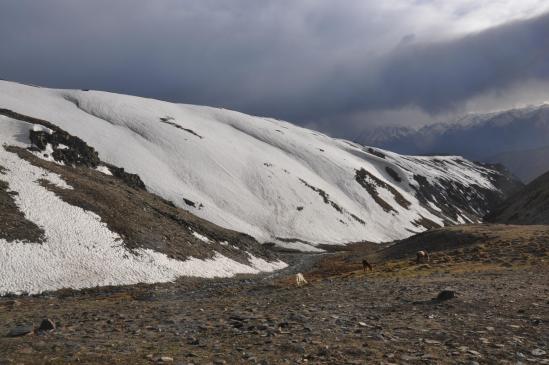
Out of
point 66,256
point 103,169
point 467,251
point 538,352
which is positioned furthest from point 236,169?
point 538,352

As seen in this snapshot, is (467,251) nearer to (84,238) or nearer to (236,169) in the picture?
(84,238)

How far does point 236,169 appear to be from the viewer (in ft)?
377

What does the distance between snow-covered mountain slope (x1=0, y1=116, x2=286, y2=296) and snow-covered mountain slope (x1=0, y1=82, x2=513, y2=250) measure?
82.5 ft

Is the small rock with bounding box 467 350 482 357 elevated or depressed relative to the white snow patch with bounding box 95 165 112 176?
depressed

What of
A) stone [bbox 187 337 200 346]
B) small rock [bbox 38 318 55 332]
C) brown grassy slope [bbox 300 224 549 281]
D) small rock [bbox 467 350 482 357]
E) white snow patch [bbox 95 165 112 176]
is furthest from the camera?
white snow patch [bbox 95 165 112 176]

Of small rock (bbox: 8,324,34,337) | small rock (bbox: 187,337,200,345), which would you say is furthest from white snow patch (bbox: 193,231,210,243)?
small rock (bbox: 187,337,200,345)

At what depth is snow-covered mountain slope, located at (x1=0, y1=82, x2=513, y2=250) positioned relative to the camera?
94.2m

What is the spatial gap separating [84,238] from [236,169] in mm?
71757

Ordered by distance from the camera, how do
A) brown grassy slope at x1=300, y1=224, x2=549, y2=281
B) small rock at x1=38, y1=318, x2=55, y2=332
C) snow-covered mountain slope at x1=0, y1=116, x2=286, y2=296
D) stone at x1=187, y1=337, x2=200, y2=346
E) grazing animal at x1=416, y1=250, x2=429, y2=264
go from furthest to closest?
grazing animal at x1=416, y1=250, x2=429, y2=264
snow-covered mountain slope at x1=0, y1=116, x2=286, y2=296
brown grassy slope at x1=300, y1=224, x2=549, y2=281
small rock at x1=38, y1=318, x2=55, y2=332
stone at x1=187, y1=337, x2=200, y2=346

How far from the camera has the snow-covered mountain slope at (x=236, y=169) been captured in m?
94.2

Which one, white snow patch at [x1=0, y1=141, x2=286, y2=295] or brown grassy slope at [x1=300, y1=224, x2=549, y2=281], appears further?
white snow patch at [x1=0, y1=141, x2=286, y2=295]

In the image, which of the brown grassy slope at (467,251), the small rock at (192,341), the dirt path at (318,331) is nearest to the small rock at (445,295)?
the dirt path at (318,331)

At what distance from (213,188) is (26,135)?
3974 centimetres

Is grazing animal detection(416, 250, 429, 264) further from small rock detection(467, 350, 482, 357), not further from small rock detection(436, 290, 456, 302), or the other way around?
small rock detection(467, 350, 482, 357)
